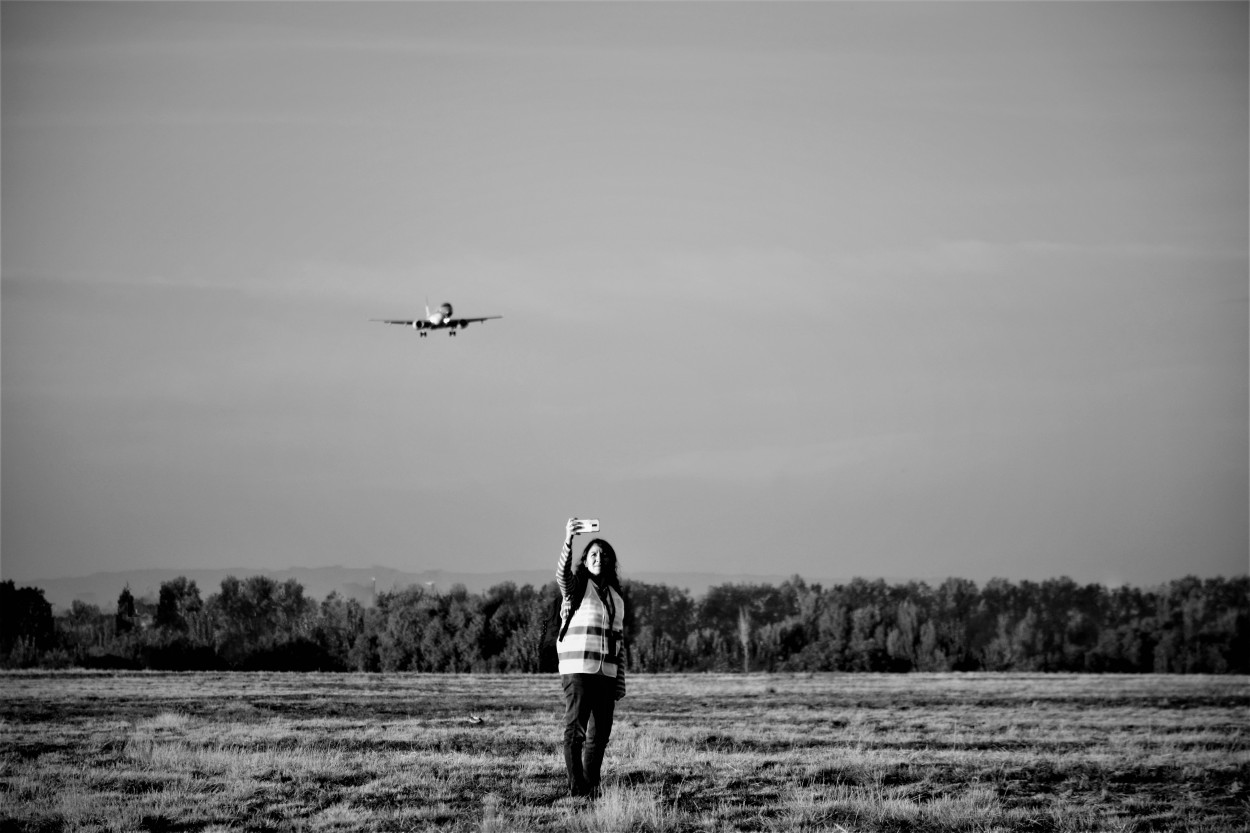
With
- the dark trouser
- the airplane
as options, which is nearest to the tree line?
the airplane

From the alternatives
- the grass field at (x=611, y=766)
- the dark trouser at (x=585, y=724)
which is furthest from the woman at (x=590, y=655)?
the grass field at (x=611, y=766)

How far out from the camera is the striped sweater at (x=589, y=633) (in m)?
12.8

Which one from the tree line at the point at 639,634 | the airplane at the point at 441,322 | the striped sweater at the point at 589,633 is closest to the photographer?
the striped sweater at the point at 589,633

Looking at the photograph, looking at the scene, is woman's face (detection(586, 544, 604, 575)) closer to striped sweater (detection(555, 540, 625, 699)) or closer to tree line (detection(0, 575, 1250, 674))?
striped sweater (detection(555, 540, 625, 699))

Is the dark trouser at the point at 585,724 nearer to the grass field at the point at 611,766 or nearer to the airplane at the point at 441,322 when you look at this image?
the grass field at the point at 611,766

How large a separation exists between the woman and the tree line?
5300 centimetres

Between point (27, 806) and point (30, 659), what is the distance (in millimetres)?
50732

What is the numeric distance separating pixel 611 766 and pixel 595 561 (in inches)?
152

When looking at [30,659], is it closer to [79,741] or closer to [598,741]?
[79,741]

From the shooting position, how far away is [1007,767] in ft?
55.4

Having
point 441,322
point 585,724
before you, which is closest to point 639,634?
point 441,322

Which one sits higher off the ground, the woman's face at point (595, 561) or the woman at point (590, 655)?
the woman's face at point (595, 561)

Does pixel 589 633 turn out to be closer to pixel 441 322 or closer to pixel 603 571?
pixel 603 571

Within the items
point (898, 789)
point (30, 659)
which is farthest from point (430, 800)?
point (30, 659)
